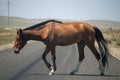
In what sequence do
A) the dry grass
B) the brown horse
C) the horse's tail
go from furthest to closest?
the dry grass < the horse's tail < the brown horse

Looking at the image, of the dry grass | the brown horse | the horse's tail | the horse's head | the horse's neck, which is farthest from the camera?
the dry grass

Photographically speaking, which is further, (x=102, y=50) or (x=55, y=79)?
(x=102, y=50)

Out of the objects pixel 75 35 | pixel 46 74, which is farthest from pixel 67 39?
pixel 46 74

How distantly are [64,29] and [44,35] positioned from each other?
0.84 metres

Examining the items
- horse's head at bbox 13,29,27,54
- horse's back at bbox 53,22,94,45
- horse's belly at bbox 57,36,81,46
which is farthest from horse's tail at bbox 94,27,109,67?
horse's head at bbox 13,29,27,54

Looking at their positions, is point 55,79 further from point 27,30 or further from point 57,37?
point 27,30

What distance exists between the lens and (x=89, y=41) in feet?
34.2

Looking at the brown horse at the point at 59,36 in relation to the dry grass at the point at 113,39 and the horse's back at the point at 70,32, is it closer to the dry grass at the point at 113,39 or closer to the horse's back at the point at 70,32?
the horse's back at the point at 70,32

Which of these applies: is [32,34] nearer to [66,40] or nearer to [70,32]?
[66,40]

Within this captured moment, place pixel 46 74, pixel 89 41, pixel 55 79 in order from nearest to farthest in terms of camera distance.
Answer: pixel 55 79 < pixel 46 74 < pixel 89 41

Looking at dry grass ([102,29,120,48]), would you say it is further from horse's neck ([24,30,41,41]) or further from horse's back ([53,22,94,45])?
horse's neck ([24,30,41,41])

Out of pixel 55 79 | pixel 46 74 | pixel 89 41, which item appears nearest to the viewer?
pixel 55 79

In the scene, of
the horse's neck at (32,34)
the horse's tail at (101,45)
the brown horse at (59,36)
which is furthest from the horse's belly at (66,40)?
the horse's tail at (101,45)

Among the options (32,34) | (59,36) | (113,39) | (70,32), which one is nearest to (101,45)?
(70,32)
